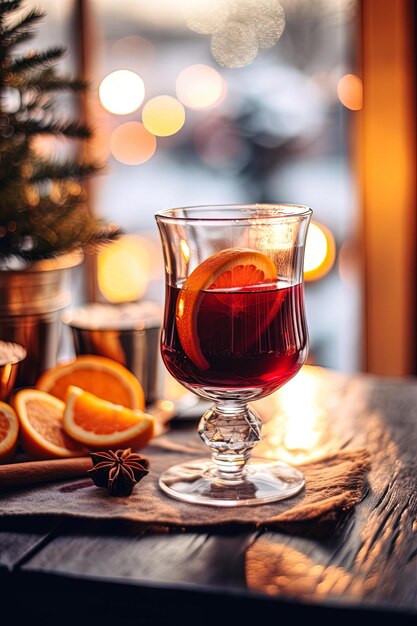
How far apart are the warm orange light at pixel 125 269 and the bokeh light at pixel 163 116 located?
45 cm

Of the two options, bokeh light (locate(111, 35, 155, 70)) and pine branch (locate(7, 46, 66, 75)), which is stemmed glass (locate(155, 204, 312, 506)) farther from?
bokeh light (locate(111, 35, 155, 70))

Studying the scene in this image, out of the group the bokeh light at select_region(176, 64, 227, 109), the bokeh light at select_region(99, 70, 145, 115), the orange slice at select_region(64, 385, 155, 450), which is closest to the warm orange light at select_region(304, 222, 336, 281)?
the bokeh light at select_region(176, 64, 227, 109)

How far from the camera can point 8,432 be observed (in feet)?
4.33

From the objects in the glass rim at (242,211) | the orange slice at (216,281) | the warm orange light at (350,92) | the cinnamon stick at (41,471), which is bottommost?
the cinnamon stick at (41,471)

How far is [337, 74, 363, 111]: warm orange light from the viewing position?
3.24 metres

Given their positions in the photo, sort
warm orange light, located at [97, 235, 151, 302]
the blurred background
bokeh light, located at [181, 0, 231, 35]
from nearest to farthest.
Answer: the blurred background
bokeh light, located at [181, 0, 231, 35]
warm orange light, located at [97, 235, 151, 302]

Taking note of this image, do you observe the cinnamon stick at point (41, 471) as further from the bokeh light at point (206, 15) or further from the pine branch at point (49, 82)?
the bokeh light at point (206, 15)

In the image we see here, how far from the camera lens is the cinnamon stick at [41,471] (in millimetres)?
1241

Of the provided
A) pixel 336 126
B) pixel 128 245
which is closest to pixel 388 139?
pixel 336 126

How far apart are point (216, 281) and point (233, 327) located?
0.07 meters

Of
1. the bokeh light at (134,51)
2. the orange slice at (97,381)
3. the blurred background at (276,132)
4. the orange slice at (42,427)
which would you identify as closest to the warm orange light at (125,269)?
the blurred background at (276,132)

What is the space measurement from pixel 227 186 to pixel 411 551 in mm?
2582

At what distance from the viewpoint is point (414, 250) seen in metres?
3.20

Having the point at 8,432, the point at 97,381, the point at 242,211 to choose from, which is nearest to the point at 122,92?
the point at 97,381
